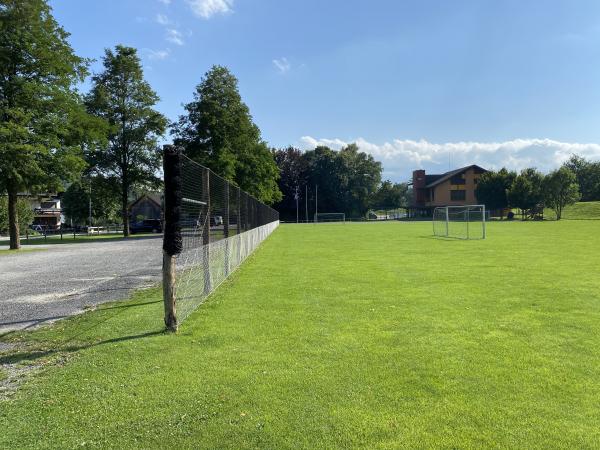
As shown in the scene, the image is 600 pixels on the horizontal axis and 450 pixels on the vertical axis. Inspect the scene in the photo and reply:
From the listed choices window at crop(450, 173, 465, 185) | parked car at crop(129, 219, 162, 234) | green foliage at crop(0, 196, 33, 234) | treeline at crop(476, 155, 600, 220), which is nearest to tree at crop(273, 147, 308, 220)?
window at crop(450, 173, 465, 185)

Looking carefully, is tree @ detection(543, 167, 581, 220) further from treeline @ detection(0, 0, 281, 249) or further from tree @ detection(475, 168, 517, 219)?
treeline @ detection(0, 0, 281, 249)

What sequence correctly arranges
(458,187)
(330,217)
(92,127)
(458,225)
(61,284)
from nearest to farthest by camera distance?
(61,284) → (92,127) → (458,225) → (330,217) → (458,187)

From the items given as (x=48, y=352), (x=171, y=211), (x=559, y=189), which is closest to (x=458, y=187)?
(x=559, y=189)

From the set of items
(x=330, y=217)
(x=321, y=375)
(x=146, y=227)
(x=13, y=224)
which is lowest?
(x=321, y=375)

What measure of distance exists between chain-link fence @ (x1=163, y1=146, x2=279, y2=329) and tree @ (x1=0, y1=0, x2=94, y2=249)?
621 inches

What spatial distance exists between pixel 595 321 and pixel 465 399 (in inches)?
155

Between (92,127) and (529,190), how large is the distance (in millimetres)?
68318

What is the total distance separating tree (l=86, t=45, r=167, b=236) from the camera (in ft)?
133

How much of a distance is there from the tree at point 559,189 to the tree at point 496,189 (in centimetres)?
919

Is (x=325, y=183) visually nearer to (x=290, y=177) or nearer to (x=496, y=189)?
(x=290, y=177)

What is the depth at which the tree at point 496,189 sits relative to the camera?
83.9 metres

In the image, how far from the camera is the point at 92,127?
92.4 feet

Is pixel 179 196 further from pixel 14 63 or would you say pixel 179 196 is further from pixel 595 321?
pixel 14 63

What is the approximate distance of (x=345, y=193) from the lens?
3944 inches
